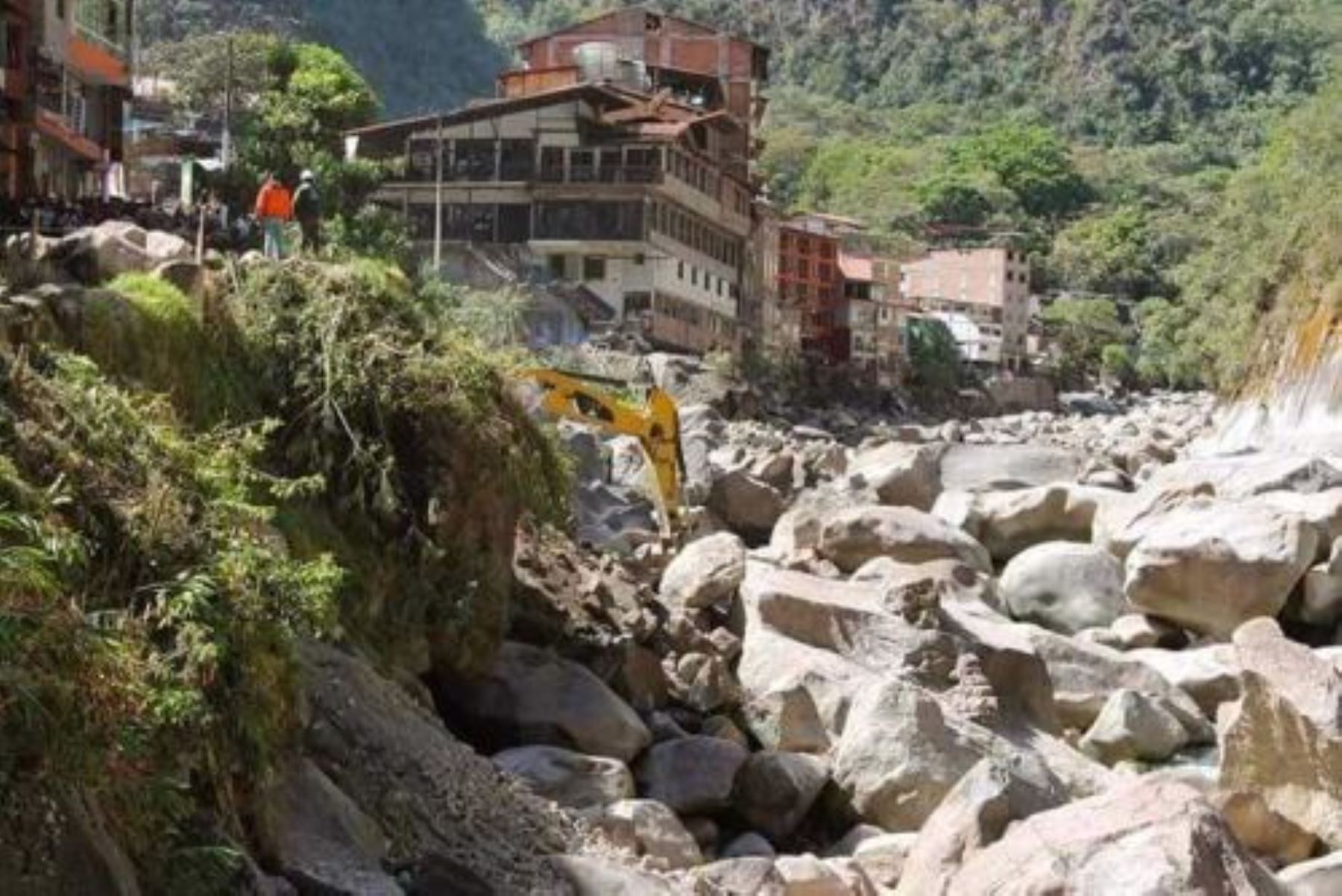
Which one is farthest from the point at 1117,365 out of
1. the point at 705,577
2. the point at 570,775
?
the point at 570,775

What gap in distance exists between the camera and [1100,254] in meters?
146

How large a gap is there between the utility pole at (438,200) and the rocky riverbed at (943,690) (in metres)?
30.4

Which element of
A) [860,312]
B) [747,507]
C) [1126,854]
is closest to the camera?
[1126,854]

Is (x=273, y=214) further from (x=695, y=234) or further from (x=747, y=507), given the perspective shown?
(x=695, y=234)

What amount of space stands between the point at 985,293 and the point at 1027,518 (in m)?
97.9

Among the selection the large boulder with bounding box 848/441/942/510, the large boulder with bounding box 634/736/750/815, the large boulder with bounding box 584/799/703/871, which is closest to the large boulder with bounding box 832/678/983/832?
the large boulder with bounding box 634/736/750/815

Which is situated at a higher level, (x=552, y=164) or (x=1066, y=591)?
(x=552, y=164)

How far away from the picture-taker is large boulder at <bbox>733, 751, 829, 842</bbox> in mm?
15680

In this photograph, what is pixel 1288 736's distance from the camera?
53.9ft

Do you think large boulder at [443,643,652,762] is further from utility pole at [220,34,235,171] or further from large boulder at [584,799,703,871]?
utility pole at [220,34,235,171]

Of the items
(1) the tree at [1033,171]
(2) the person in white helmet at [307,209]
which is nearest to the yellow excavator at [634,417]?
(2) the person in white helmet at [307,209]

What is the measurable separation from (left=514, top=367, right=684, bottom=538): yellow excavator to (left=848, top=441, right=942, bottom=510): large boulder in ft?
21.8

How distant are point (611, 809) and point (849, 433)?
57.4 metres

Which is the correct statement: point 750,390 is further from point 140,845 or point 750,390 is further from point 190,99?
point 140,845
